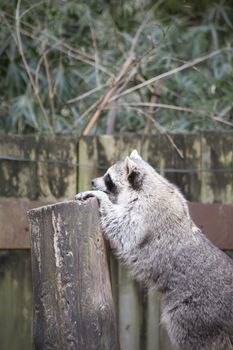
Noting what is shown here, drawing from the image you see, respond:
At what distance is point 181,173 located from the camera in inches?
224

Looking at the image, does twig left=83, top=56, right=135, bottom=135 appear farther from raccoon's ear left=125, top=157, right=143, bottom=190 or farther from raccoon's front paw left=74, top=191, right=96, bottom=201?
raccoon's front paw left=74, top=191, right=96, bottom=201

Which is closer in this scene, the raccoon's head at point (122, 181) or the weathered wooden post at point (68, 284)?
the weathered wooden post at point (68, 284)

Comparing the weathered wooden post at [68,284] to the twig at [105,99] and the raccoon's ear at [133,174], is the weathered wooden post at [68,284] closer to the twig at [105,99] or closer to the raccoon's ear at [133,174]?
the raccoon's ear at [133,174]

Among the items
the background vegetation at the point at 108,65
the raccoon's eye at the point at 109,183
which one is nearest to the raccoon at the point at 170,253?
the raccoon's eye at the point at 109,183

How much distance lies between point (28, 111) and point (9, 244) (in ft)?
8.32

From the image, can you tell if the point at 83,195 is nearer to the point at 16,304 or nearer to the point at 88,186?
the point at 88,186

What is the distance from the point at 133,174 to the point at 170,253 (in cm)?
56

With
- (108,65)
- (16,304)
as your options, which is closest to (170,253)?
(16,304)

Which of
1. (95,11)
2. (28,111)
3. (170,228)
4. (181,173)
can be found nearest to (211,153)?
(181,173)

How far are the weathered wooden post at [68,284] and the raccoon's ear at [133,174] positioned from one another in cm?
93

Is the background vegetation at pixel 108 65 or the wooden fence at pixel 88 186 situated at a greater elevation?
the background vegetation at pixel 108 65

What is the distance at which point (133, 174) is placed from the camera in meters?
5.04

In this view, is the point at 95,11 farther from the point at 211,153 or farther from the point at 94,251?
the point at 94,251

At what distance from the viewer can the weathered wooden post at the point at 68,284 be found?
13.1ft
